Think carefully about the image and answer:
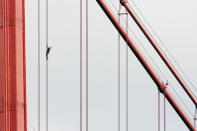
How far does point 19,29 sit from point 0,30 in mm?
257

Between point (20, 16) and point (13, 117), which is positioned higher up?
point (20, 16)

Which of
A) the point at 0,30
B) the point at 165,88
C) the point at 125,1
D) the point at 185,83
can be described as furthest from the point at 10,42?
the point at 185,83

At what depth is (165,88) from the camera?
33.6ft

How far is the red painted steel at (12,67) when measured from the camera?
307 inches

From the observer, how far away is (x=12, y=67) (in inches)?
313

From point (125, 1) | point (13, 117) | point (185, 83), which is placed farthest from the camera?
point (185, 83)

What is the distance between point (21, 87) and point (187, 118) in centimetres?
349

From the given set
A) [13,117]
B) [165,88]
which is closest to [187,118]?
[165,88]

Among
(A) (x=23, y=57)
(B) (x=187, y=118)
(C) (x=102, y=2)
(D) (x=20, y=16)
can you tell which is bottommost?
(B) (x=187, y=118)

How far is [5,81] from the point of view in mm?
7926

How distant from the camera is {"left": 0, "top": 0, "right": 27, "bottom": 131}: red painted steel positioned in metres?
7.81

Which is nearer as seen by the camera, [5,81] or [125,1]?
[5,81]

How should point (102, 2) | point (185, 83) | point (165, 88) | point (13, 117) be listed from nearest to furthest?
point (13, 117) < point (165, 88) < point (102, 2) < point (185, 83)

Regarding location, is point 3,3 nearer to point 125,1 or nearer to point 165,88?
point 165,88
